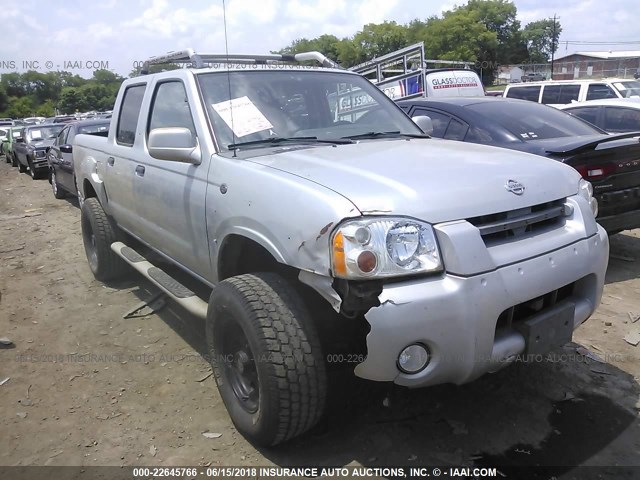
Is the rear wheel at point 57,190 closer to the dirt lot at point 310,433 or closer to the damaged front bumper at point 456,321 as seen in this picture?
the dirt lot at point 310,433

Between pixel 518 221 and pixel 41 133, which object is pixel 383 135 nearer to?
pixel 518 221

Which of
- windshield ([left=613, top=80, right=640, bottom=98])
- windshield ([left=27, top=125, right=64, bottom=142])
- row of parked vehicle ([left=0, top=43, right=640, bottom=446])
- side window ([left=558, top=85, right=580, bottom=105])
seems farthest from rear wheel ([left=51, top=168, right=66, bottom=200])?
windshield ([left=613, top=80, right=640, bottom=98])

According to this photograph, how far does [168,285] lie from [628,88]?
46.2ft

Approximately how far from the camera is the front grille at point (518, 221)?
2.40 meters

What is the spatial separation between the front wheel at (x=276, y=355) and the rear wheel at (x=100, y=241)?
9.15ft

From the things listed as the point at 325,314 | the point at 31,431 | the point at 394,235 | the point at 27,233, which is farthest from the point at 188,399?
the point at 27,233

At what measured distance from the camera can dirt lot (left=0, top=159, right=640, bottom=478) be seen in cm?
271

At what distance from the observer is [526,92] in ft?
46.4

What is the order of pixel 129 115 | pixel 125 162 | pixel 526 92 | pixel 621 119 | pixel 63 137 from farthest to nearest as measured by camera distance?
pixel 526 92, pixel 63 137, pixel 621 119, pixel 129 115, pixel 125 162

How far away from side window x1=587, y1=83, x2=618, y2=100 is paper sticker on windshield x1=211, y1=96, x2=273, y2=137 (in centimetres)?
1276

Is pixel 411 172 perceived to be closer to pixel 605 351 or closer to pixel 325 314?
pixel 325 314

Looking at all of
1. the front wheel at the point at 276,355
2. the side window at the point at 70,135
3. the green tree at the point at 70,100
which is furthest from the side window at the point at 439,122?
the green tree at the point at 70,100

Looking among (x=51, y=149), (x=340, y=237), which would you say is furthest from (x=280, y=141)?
(x=51, y=149)

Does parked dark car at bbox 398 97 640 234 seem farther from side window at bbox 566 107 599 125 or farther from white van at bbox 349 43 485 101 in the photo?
white van at bbox 349 43 485 101
